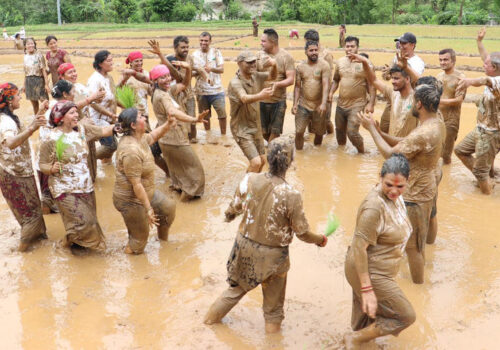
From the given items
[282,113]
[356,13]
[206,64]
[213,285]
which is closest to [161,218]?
[213,285]

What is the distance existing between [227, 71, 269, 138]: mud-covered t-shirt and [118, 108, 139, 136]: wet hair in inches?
75.1

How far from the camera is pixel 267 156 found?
3807mm

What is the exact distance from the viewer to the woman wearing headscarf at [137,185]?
5043 millimetres

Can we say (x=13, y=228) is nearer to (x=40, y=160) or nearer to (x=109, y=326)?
(x=40, y=160)

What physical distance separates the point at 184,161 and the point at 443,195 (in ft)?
12.7

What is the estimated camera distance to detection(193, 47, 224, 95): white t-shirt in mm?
9023

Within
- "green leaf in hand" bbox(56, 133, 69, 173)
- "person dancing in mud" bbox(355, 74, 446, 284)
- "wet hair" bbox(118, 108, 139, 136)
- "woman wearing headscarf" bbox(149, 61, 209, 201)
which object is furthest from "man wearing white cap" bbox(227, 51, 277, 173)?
"green leaf in hand" bbox(56, 133, 69, 173)

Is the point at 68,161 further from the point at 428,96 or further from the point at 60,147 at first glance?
the point at 428,96

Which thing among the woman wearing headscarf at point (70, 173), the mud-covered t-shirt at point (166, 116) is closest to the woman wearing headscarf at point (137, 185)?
the woman wearing headscarf at point (70, 173)

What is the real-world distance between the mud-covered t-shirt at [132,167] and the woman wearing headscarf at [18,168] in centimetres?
91

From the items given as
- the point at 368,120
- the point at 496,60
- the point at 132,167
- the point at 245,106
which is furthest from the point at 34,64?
the point at 496,60

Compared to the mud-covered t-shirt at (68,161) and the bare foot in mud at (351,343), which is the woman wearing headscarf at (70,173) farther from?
the bare foot in mud at (351,343)

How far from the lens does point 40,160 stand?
209 inches

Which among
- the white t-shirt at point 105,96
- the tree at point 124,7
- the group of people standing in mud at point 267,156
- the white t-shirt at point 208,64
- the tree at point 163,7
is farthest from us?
the tree at point 124,7
